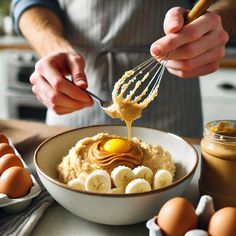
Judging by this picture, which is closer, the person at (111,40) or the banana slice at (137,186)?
the banana slice at (137,186)

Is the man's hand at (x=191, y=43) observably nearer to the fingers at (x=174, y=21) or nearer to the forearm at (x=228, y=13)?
the fingers at (x=174, y=21)

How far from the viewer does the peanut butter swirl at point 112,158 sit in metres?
0.66

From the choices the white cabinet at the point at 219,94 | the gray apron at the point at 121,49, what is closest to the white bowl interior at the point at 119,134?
the gray apron at the point at 121,49

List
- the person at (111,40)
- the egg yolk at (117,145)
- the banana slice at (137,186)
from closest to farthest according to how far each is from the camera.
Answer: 1. the banana slice at (137,186)
2. the egg yolk at (117,145)
3. the person at (111,40)

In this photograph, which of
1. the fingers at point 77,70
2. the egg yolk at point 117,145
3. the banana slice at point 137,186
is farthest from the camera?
the fingers at point 77,70

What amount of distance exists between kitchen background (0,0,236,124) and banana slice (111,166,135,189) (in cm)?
135

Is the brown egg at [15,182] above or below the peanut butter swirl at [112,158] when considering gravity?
below

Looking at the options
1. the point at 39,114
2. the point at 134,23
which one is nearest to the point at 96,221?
the point at 134,23

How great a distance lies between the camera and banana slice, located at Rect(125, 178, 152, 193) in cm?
58

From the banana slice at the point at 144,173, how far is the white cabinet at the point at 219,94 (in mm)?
1317

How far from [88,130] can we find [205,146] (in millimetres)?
273

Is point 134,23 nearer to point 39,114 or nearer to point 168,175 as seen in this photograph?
point 168,175

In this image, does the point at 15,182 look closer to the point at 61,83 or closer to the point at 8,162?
the point at 8,162

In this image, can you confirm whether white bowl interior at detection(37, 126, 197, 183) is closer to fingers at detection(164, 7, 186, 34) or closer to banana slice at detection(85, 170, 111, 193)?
banana slice at detection(85, 170, 111, 193)
